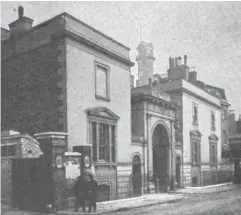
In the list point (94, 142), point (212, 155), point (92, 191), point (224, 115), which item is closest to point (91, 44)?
point (94, 142)

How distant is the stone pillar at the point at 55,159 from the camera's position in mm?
13203

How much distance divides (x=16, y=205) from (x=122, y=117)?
790cm

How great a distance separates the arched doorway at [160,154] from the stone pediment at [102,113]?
271 inches

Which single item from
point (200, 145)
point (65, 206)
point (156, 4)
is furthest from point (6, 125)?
point (200, 145)

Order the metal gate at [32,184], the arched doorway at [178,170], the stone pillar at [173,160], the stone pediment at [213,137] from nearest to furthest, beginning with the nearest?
the metal gate at [32,184] → the stone pillar at [173,160] → the arched doorway at [178,170] → the stone pediment at [213,137]

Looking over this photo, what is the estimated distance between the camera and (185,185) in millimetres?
27562

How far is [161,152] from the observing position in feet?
83.5

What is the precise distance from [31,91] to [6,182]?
4794 millimetres

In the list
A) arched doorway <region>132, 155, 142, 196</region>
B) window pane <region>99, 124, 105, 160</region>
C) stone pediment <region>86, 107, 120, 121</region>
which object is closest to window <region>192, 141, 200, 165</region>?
arched doorway <region>132, 155, 142, 196</region>

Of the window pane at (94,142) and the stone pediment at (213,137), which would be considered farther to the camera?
the stone pediment at (213,137)

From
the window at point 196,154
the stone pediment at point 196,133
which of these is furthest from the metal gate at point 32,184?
the window at point 196,154

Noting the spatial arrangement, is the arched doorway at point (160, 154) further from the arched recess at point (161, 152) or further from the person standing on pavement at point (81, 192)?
the person standing on pavement at point (81, 192)

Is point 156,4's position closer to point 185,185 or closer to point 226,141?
point 185,185

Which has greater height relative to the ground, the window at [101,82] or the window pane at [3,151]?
the window at [101,82]
